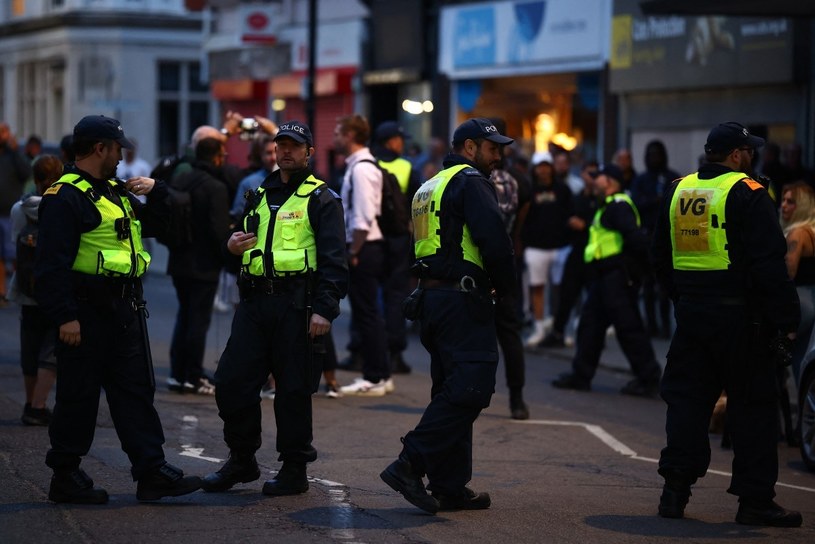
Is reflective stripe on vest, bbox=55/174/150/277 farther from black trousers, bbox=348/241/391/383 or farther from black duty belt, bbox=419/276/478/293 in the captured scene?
black trousers, bbox=348/241/391/383

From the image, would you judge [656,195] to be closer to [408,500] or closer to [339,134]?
[339,134]

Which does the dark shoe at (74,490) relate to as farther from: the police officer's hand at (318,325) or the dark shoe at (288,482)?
the police officer's hand at (318,325)

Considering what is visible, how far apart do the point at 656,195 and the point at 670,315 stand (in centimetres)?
148

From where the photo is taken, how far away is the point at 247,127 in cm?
1246

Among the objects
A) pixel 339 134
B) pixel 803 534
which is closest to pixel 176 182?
pixel 339 134

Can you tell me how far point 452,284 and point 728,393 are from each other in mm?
1436

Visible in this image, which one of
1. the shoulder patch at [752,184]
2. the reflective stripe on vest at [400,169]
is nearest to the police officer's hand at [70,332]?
the shoulder patch at [752,184]

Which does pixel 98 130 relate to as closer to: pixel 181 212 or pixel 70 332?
pixel 70 332

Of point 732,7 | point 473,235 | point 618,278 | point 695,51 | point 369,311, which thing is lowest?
point 369,311

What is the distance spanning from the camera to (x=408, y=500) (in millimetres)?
7457

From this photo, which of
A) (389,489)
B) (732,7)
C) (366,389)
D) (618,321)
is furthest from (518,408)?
(732,7)

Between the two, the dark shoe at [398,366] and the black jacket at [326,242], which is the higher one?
the black jacket at [326,242]

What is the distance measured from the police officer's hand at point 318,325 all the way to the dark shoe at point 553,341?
27.2 feet

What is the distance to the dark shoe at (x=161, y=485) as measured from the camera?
7.64m
